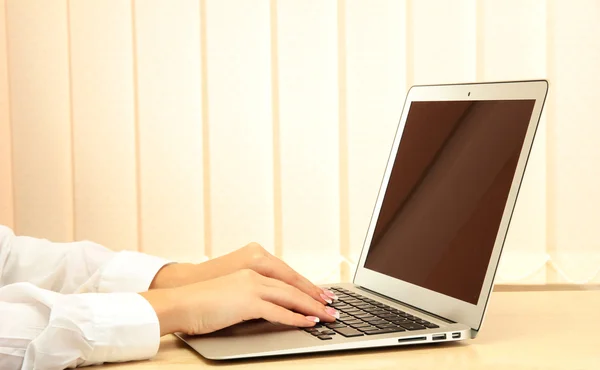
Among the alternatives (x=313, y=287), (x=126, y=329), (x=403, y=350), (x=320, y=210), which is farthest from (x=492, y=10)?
(x=126, y=329)

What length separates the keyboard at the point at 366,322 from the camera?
857 mm

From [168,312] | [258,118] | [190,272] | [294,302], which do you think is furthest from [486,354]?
[258,118]

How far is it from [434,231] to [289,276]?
7.5 inches

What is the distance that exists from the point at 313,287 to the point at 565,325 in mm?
307

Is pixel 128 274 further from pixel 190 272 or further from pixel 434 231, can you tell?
pixel 434 231

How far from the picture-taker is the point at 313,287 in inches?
41.2

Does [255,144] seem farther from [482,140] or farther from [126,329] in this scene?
[126,329]

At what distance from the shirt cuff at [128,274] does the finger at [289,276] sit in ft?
0.53

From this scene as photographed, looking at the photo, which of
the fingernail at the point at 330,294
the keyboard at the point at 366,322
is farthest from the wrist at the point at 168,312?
the fingernail at the point at 330,294

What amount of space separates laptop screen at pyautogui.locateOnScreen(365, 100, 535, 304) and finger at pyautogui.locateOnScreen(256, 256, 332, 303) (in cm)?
11

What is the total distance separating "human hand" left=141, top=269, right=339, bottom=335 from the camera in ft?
2.82

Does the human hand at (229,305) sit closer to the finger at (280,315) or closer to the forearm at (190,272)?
the finger at (280,315)

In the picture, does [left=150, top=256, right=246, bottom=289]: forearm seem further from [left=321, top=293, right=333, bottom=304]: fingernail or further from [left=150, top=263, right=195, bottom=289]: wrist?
[left=321, top=293, right=333, bottom=304]: fingernail

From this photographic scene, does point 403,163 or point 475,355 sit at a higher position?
point 403,163
